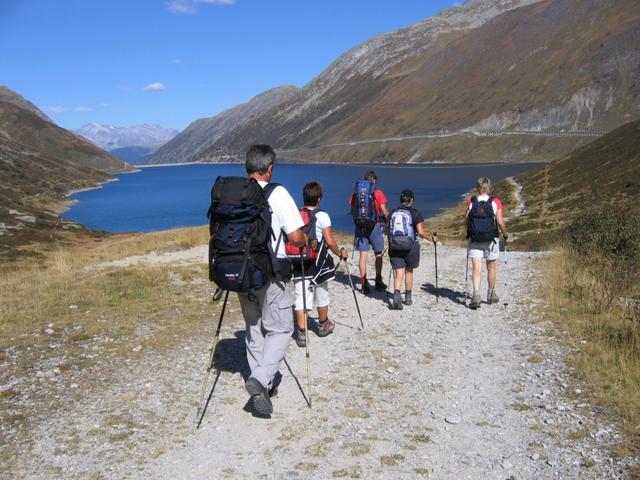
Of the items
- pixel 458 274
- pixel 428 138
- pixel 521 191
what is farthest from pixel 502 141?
pixel 458 274

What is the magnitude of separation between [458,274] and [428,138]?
18228 centimetres

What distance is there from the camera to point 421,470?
17.8ft

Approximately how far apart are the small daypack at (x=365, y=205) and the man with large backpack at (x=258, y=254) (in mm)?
5728

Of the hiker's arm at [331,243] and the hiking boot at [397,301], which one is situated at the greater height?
the hiker's arm at [331,243]

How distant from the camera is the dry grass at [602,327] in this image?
6.57 meters

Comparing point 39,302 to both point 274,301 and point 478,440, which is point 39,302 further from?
point 478,440

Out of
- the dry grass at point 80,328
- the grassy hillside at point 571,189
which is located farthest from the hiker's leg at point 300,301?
the grassy hillside at point 571,189

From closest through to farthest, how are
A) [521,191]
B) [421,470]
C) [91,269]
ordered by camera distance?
1. [421,470]
2. [91,269]
3. [521,191]

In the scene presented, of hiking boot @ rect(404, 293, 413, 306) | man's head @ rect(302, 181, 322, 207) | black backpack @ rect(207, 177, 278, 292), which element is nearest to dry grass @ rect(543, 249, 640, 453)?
hiking boot @ rect(404, 293, 413, 306)

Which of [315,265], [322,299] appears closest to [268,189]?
[315,265]

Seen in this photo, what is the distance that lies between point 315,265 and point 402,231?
2824 mm

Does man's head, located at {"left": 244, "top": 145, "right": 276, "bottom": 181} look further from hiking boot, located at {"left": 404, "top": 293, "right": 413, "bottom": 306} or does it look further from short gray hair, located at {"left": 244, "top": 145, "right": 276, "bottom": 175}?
hiking boot, located at {"left": 404, "top": 293, "right": 413, "bottom": 306}

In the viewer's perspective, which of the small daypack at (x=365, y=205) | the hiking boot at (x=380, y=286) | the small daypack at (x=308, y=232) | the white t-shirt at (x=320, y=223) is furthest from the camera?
the hiking boot at (x=380, y=286)

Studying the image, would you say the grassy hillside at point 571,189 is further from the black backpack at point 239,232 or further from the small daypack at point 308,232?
the black backpack at point 239,232
